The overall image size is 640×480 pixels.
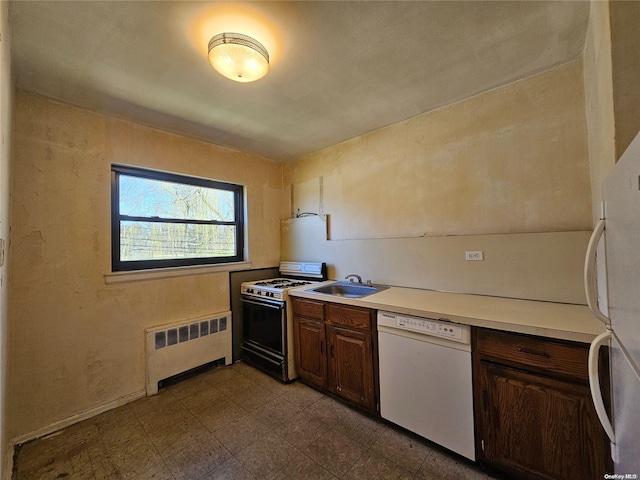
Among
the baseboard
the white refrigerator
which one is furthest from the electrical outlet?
the baseboard

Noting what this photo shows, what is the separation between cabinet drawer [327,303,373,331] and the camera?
193 centimetres

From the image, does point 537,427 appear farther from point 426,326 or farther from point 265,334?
point 265,334

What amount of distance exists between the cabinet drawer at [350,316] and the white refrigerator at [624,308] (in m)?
1.21

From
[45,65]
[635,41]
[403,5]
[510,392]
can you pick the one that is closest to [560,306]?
[510,392]

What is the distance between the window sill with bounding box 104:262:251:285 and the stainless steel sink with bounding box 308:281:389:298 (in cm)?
105

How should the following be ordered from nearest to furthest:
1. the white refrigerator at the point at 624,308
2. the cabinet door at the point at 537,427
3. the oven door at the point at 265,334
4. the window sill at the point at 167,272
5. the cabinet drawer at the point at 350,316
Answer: the white refrigerator at the point at 624,308 → the cabinet door at the point at 537,427 → the cabinet drawer at the point at 350,316 → the window sill at the point at 167,272 → the oven door at the point at 265,334

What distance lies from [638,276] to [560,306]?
1447 millimetres

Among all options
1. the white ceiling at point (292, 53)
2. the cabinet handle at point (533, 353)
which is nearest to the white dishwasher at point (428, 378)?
the cabinet handle at point (533, 353)

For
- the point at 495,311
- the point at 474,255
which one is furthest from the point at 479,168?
the point at 495,311

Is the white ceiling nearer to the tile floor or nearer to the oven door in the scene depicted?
the oven door

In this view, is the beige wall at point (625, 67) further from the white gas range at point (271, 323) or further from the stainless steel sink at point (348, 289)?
the white gas range at point (271, 323)

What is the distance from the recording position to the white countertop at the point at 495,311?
1.26 metres

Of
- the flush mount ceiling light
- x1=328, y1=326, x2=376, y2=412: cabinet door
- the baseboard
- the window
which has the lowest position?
the baseboard

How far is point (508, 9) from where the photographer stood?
1.26 m
